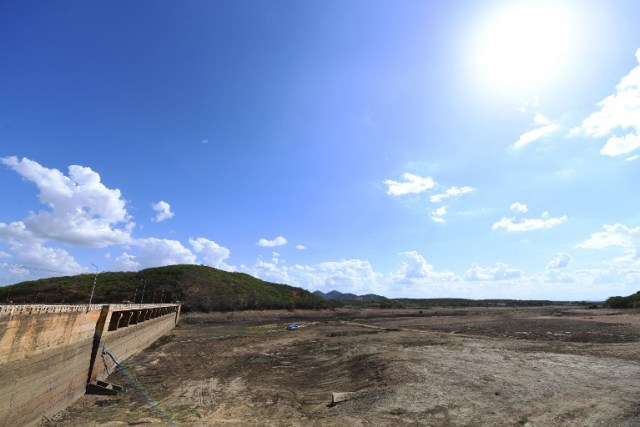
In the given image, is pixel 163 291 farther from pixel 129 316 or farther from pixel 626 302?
pixel 626 302

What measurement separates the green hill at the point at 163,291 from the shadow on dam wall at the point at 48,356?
65700mm

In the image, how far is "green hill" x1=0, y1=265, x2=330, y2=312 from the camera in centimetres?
8962

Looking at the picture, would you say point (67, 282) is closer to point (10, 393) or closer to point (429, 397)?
point (10, 393)

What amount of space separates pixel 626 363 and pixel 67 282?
113453mm

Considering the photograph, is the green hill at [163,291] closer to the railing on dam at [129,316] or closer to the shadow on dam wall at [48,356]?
the railing on dam at [129,316]

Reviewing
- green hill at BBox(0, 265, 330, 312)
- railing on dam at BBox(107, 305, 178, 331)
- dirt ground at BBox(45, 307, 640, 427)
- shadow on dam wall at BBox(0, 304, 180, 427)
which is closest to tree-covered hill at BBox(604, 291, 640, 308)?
green hill at BBox(0, 265, 330, 312)

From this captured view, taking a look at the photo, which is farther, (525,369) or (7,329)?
(525,369)

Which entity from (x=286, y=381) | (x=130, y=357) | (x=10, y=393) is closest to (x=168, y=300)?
(x=130, y=357)

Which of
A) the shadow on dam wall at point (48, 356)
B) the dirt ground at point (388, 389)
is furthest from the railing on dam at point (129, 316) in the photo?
the dirt ground at point (388, 389)

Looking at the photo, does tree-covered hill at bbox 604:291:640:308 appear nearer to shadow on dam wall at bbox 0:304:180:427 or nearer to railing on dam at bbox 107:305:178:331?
railing on dam at bbox 107:305:178:331

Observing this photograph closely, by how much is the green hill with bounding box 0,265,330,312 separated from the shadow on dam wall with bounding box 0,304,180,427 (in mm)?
65700

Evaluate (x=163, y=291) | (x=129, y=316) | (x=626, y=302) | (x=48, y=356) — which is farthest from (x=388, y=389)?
(x=626, y=302)

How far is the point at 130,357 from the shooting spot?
32.7 m

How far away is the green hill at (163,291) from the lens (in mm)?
89625
